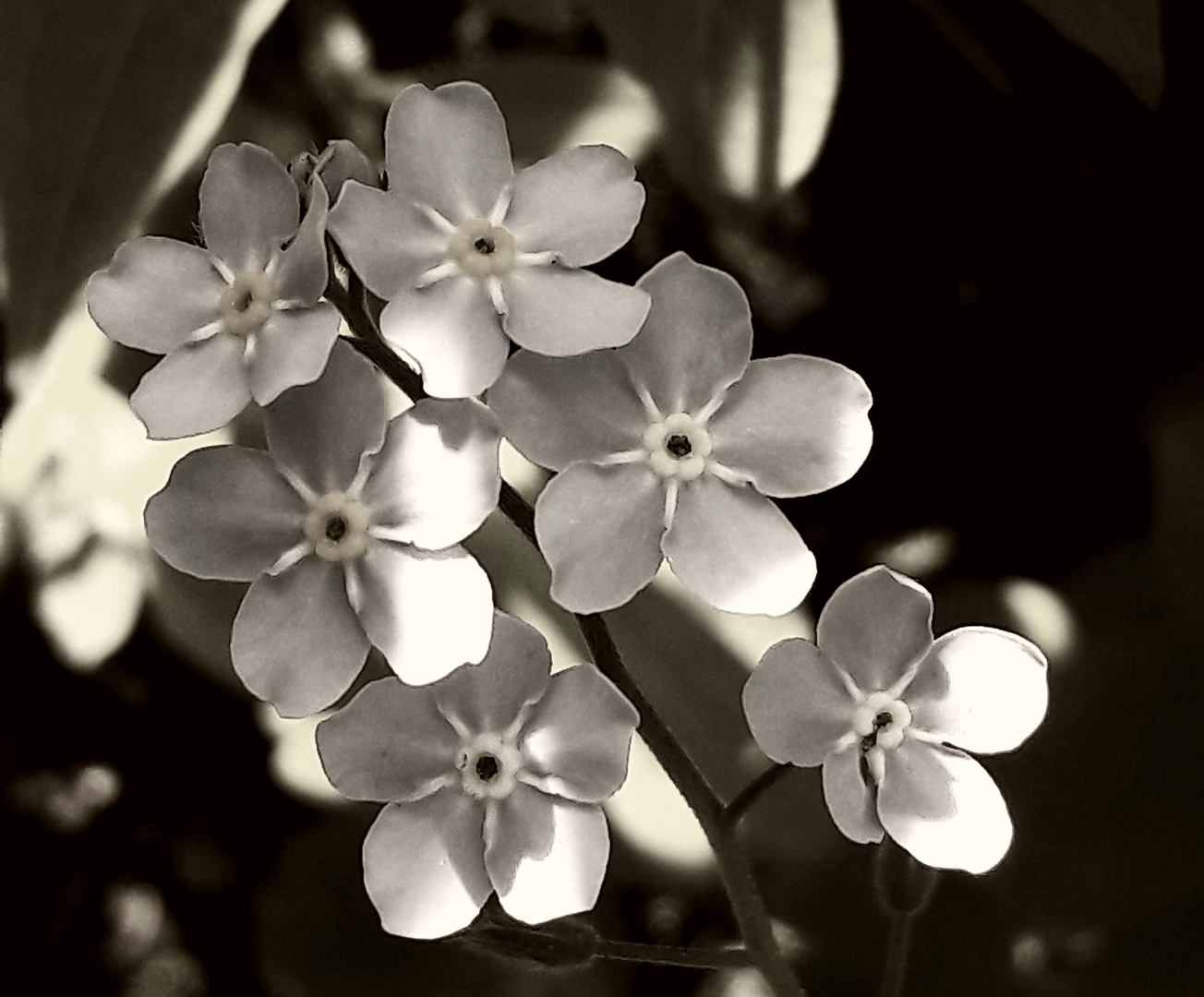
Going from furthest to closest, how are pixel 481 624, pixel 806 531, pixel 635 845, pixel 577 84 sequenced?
pixel 806 531 < pixel 577 84 < pixel 635 845 < pixel 481 624

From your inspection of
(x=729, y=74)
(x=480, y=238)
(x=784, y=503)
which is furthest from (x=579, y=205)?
(x=784, y=503)

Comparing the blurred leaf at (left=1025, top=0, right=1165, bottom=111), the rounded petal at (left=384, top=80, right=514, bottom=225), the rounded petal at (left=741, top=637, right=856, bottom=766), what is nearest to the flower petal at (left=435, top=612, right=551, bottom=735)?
the rounded petal at (left=741, top=637, right=856, bottom=766)

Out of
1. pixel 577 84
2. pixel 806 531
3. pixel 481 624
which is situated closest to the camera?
pixel 481 624

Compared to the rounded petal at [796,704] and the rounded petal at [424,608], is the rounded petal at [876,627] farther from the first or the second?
the rounded petal at [424,608]

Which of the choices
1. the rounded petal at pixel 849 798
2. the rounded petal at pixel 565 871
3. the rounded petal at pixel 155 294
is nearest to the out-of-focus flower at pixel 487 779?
the rounded petal at pixel 565 871

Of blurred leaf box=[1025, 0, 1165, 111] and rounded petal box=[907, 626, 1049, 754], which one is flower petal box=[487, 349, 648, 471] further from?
blurred leaf box=[1025, 0, 1165, 111]

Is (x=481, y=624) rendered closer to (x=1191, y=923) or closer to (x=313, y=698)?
(x=313, y=698)

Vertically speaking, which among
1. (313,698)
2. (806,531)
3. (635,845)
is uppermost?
(806,531)

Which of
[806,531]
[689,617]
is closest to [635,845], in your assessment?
[689,617]
